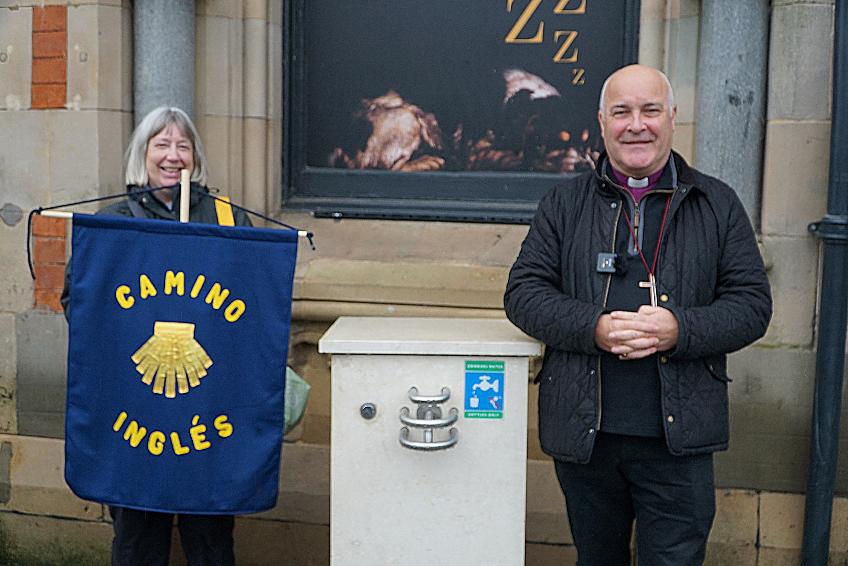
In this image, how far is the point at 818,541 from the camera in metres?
3.92

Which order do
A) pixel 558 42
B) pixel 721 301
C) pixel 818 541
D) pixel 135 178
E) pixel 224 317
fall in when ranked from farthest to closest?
pixel 558 42
pixel 818 541
pixel 135 178
pixel 224 317
pixel 721 301

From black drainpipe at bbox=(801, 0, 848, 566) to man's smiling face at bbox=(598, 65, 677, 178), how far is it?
3.85ft

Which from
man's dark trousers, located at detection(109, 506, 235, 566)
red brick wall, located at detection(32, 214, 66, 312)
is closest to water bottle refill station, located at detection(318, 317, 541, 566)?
man's dark trousers, located at detection(109, 506, 235, 566)

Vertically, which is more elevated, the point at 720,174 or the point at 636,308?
the point at 720,174

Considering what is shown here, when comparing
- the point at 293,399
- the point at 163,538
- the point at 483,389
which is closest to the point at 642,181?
the point at 483,389

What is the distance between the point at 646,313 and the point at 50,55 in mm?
2624

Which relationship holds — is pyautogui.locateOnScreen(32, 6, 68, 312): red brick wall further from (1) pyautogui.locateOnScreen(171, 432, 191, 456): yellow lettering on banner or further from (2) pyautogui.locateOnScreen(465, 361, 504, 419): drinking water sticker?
(2) pyautogui.locateOnScreen(465, 361, 504, 419): drinking water sticker

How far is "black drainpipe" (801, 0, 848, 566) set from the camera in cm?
371

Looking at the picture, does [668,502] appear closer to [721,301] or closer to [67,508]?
[721,301]

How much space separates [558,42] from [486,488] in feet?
6.68

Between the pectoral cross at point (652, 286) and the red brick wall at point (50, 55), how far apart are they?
246 cm

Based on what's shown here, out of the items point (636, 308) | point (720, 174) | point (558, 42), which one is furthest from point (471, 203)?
point (636, 308)

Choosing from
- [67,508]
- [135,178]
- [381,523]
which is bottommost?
[67,508]

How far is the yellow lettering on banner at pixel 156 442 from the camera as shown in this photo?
3092 mm
